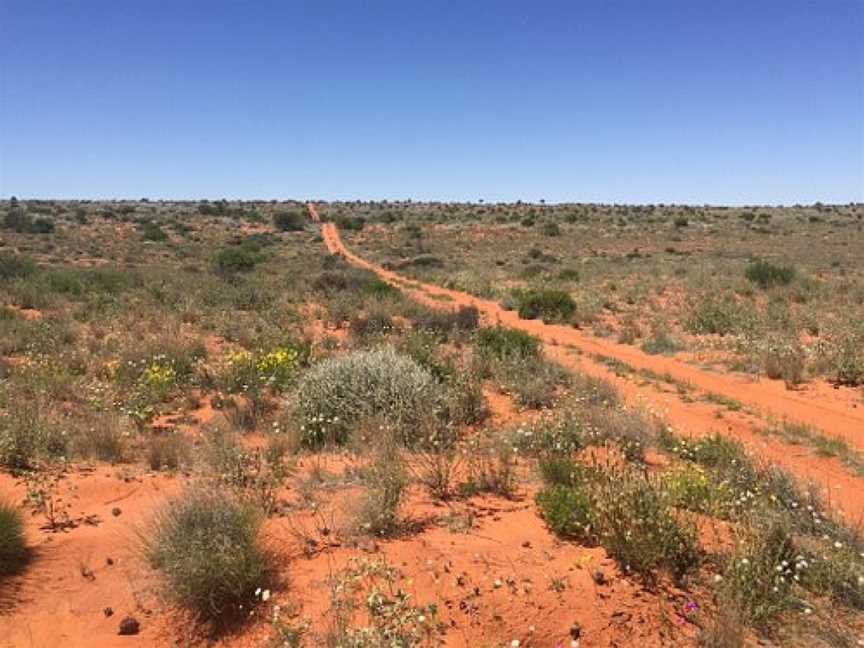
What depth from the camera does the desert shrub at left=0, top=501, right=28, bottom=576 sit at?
14.8 feet

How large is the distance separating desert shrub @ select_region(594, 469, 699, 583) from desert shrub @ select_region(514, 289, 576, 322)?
42.3 ft

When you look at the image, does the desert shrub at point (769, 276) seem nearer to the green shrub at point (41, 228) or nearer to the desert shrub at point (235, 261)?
the desert shrub at point (235, 261)

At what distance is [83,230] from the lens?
46.6 meters

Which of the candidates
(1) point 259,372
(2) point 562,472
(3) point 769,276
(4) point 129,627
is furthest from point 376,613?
(3) point 769,276

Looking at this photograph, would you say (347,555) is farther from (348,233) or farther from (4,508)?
(348,233)

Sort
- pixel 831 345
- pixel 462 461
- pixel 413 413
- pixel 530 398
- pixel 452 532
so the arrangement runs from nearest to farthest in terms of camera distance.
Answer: pixel 452 532 < pixel 462 461 < pixel 413 413 < pixel 530 398 < pixel 831 345

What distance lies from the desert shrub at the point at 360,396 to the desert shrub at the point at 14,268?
17.2 m

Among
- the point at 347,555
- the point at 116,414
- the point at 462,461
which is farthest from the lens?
the point at 116,414

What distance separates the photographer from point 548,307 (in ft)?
58.4

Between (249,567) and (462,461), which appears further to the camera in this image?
(462,461)

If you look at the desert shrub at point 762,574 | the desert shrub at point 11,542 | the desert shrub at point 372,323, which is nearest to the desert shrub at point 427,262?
the desert shrub at point 372,323

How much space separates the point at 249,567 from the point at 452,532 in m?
1.51

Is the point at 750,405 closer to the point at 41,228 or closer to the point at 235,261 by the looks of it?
the point at 235,261

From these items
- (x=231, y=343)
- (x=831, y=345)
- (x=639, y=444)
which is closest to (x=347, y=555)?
(x=639, y=444)
